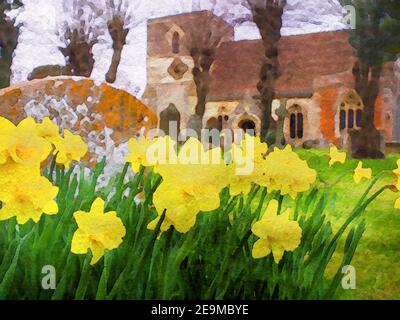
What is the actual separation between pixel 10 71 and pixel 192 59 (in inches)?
12.3

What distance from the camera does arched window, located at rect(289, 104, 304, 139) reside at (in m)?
0.90

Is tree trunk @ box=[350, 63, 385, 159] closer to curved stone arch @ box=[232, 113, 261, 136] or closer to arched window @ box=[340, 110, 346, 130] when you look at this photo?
arched window @ box=[340, 110, 346, 130]

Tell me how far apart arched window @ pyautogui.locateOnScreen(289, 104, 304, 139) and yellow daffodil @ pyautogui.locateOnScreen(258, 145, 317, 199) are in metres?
0.22

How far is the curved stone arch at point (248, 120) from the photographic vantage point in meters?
0.89

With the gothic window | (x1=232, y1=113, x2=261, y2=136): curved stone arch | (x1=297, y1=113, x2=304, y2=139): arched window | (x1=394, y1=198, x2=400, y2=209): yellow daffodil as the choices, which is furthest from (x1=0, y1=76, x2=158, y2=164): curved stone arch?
(x1=394, y1=198, x2=400, y2=209): yellow daffodil

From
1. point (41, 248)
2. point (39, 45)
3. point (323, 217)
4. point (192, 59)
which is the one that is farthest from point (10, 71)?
point (323, 217)

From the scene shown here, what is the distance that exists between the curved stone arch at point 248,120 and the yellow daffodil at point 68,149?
0.86 feet

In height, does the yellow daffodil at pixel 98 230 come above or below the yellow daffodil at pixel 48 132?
below

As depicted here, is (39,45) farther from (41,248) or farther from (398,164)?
(398,164)

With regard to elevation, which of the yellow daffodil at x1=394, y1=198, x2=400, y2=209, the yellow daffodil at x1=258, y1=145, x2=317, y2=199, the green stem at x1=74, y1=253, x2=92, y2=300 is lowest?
the green stem at x1=74, y1=253, x2=92, y2=300

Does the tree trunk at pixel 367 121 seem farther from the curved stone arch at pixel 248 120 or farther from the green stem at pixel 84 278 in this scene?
the green stem at pixel 84 278

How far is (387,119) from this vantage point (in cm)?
88

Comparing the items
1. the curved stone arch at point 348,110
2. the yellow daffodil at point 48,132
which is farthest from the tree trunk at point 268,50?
the yellow daffodil at point 48,132

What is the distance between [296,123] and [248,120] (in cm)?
8
